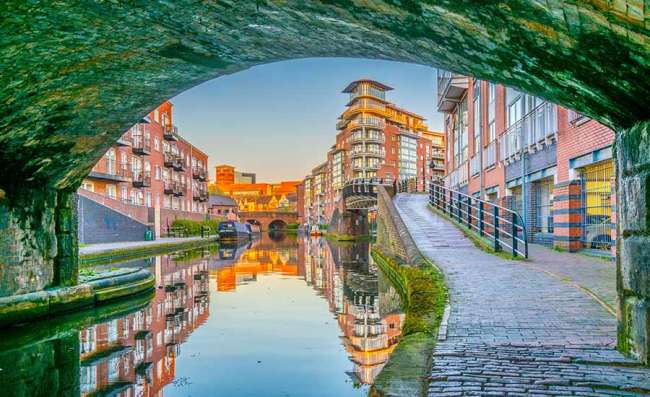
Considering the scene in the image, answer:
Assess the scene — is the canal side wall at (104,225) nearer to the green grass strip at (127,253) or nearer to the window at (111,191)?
the green grass strip at (127,253)

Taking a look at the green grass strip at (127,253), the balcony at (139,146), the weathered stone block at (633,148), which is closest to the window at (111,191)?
the balcony at (139,146)

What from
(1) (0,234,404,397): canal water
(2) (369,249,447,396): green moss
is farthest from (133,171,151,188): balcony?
(2) (369,249,447,396): green moss

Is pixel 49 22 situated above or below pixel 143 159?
below

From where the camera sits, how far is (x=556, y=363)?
4391 mm

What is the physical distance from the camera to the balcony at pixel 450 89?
25.3 meters

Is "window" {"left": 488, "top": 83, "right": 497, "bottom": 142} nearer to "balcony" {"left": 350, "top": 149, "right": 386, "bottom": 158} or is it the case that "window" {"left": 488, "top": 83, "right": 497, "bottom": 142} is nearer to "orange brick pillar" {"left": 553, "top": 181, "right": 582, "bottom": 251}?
"orange brick pillar" {"left": 553, "top": 181, "right": 582, "bottom": 251}

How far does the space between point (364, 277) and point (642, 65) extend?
1512cm

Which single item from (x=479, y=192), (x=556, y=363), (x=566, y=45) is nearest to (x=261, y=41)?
(x=566, y=45)

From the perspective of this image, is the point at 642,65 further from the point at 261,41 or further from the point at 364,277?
the point at 364,277

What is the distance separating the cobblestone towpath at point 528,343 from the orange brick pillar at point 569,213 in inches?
160

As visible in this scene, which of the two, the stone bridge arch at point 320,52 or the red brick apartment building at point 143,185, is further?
the red brick apartment building at point 143,185

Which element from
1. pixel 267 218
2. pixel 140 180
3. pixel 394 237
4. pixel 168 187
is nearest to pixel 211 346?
pixel 394 237

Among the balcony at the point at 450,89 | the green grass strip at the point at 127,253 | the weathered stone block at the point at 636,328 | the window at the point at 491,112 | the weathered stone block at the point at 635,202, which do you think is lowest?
the green grass strip at the point at 127,253

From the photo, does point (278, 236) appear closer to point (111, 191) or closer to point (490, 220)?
A: point (111, 191)
